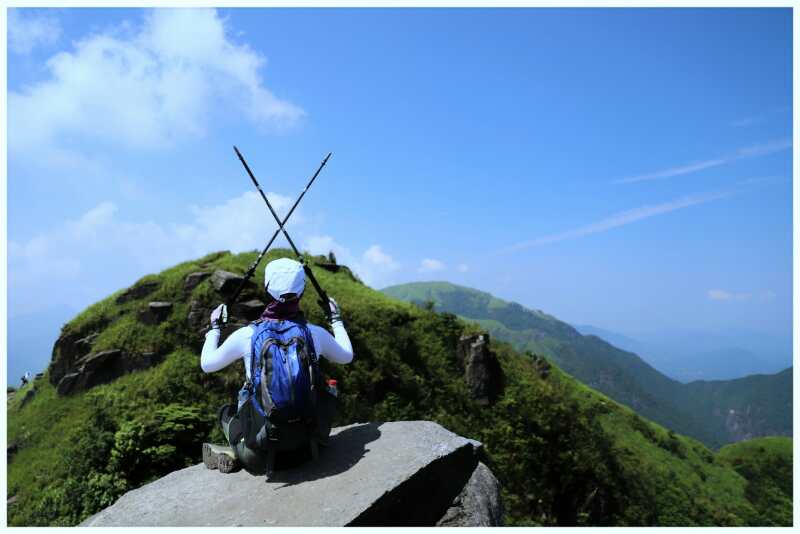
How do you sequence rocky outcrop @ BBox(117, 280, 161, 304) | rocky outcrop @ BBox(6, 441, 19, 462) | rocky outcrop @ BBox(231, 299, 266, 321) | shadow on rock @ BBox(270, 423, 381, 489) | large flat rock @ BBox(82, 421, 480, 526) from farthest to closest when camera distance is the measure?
rocky outcrop @ BBox(117, 280, 161, 304) → rocky outcrop @ BBox(231, 299, 266, 321) → rocky outcrop @ BBox(6, 441, 19, 462) → shadow on rock @ BBox(270, 423, 381, 489) → large flat rock @ BBox(82, 421, 480, 526)

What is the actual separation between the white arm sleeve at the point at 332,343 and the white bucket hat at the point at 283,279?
51 centimetres

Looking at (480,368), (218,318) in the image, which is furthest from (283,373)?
(480,368)

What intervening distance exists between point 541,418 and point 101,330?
52.0 feet

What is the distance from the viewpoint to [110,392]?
14.4 meters

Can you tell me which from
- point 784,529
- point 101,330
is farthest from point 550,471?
point 101,330

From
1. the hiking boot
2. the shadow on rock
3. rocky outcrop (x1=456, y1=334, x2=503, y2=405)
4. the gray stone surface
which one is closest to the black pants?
the hiking boot

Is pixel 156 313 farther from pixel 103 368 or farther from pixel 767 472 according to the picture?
pixel 767 472

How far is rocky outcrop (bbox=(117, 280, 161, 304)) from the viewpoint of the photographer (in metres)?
18.4

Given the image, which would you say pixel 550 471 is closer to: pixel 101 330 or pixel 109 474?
pixel 109 474

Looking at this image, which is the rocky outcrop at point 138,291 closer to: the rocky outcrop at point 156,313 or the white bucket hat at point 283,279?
the rocky outcrop at point 156,313

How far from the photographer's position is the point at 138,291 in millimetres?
18438

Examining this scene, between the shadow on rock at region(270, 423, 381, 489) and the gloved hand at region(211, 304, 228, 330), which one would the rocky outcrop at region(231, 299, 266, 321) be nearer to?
the gloved hand at region(211, 304, 228, 330)

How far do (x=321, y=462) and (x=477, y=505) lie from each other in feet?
6.75

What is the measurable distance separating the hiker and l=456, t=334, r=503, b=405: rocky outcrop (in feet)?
43.3
